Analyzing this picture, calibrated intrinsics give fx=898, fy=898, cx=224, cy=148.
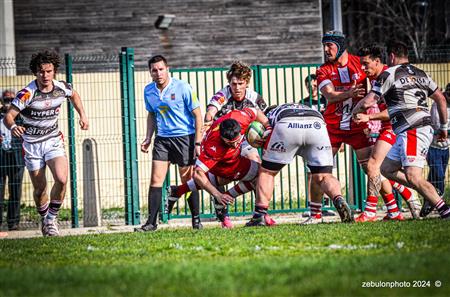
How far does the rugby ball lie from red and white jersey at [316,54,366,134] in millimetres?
1423

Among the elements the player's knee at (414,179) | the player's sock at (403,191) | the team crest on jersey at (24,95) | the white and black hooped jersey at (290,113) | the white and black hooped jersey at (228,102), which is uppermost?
the team crest on jersey at (24,95)

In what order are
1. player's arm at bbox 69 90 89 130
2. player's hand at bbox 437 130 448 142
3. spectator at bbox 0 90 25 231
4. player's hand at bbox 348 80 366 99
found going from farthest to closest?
spectator at bbox 0 90 25 231 < player's arm at bbox 69 90 89 130 < player's hand at bbox 348 80 366 99 < player's hand at bbox 437 130 448 142

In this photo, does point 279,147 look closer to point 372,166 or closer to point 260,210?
point 260,210

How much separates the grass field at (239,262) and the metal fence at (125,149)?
161 inches

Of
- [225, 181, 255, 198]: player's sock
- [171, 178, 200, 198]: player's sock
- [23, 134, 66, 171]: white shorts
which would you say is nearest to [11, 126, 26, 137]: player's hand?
[23, 134, 66, 171]: white shorts

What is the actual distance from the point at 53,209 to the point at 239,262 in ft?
18.0

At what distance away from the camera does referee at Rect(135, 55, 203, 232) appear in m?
12.7

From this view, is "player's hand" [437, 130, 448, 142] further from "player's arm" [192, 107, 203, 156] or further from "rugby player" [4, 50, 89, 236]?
"rugby player" [4, 50, 89, 236]

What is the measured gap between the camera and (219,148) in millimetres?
11711

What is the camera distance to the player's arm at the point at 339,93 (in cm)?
1216

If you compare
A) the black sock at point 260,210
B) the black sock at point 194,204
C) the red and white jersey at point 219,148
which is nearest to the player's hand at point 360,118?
the red and white jersey at point 219,148

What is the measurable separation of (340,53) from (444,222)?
3.23 metres

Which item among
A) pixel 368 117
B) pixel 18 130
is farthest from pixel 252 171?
pixel 18 130

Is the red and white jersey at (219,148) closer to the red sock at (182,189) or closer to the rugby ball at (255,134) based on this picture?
the rugby ball at (255,134)
